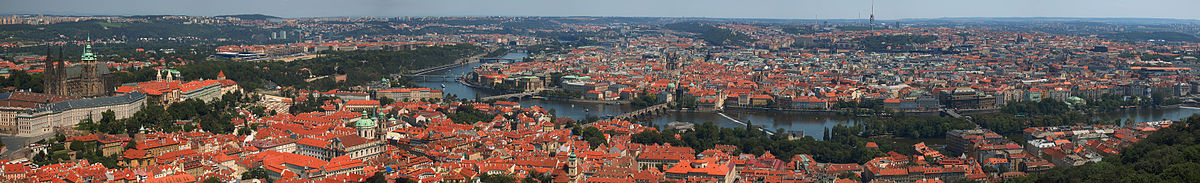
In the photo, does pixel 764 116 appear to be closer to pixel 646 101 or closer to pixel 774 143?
pixel 646 101

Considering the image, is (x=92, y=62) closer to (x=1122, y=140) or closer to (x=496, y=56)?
(x=1122, y=140)

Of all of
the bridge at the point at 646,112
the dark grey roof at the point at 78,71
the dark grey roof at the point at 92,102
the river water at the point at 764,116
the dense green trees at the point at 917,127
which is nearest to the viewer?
the dark grey roof at the point at 92,102

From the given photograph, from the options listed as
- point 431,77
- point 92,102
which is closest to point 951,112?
point 92,102

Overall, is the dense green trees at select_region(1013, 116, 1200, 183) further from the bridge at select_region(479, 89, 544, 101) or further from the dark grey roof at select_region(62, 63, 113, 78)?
the bridge at select_region(479, 89, 544, 101)

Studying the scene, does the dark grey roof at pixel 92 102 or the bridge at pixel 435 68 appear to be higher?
the dark grey roof at pixel 92 102

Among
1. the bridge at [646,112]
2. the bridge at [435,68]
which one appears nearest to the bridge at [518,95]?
the bridge at [646,112]

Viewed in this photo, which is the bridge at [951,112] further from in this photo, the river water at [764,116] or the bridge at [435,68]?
the bridge at [435,68]

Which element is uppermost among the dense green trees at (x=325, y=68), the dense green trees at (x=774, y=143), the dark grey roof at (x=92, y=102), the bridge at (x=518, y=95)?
the dark grey roof at (x=92, y=102)

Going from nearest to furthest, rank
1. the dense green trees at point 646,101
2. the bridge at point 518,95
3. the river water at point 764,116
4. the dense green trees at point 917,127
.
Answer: the dense green trees at point 917,127 → the river water at point 764,116 → the dense green trees at point 646,101 → the bridge at point 518,95
